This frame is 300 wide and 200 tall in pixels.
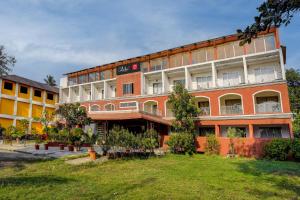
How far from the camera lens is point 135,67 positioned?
31.0 meters

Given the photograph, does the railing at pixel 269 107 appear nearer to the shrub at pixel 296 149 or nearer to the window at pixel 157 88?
the shrub at pixel 296 149

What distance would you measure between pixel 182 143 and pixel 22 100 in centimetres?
2893

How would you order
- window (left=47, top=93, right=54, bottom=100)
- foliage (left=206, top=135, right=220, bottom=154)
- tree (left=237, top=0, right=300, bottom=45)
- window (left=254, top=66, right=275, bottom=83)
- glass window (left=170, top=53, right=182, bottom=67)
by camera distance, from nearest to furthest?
tree (left=237, top=0, right=300, bottom=45)
foliage (left=206, top=135, right=220, bottom=154)
window (left=254, top=66, right=275, bottom=83)
glass window (left=170, top=53, right=182, bottom=67)
window (left=47, top=93, right=54, bottom=100)

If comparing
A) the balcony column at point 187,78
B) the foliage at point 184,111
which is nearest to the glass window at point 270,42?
the balcony column at point 187,78

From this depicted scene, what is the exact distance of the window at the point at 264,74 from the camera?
23922mm

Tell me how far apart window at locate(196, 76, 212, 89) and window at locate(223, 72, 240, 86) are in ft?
6.11

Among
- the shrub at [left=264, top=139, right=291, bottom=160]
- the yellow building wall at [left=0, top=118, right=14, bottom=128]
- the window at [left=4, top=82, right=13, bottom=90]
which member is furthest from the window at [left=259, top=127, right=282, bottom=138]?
the window at [left=4, top=82, right=13, bottom=90]

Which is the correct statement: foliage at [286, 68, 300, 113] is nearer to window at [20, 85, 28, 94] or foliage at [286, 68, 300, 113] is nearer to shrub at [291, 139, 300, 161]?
shrub at [291, 139, 300, 161]

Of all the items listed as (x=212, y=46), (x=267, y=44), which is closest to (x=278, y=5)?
(x=267, y=44)

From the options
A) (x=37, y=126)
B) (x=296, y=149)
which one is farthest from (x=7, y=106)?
(x=296, y=149)

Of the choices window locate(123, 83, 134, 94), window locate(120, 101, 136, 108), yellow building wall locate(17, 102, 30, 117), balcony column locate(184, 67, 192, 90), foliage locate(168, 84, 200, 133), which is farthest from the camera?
yellow building wall locate(17, 102, 30, 117)

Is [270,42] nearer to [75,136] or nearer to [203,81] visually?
[203,81]

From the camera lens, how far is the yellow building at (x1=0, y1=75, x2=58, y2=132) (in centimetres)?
3231

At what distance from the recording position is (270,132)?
22.7 meters
